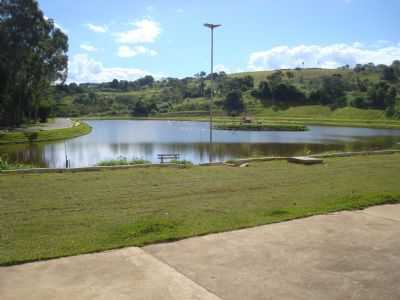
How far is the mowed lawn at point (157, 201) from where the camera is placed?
6.26 m

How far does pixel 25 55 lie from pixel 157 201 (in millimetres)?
45142

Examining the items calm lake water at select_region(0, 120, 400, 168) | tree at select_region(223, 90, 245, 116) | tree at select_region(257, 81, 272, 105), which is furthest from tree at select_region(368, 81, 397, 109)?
calm lake water at select_region(0, 120, 400, 168)

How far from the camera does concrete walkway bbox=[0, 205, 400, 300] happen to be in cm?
442

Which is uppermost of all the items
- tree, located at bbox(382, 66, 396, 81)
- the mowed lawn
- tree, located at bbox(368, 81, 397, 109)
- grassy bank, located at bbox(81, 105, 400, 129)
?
tree, located at bbox(382, 66, 396, 81)

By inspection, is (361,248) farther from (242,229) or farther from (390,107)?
(390,107)

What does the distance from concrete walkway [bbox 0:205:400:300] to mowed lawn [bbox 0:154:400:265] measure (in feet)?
1.64

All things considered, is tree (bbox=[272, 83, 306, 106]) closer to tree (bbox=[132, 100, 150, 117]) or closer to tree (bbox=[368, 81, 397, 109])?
tree (bbox=[368, 81, 397, 109])

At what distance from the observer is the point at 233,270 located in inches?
197

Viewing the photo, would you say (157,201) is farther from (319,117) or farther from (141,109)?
(141,109)

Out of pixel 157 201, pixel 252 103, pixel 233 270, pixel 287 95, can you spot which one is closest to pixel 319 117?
pixel 287 95

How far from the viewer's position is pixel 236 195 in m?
9.73

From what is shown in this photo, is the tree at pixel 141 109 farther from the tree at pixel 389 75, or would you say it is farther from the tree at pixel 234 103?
the tree at pixel 389 75

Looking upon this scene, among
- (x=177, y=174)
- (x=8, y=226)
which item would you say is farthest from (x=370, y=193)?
(x=8, y=226)

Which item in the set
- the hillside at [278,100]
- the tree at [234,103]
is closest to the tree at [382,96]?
the hillside at [278,100]
